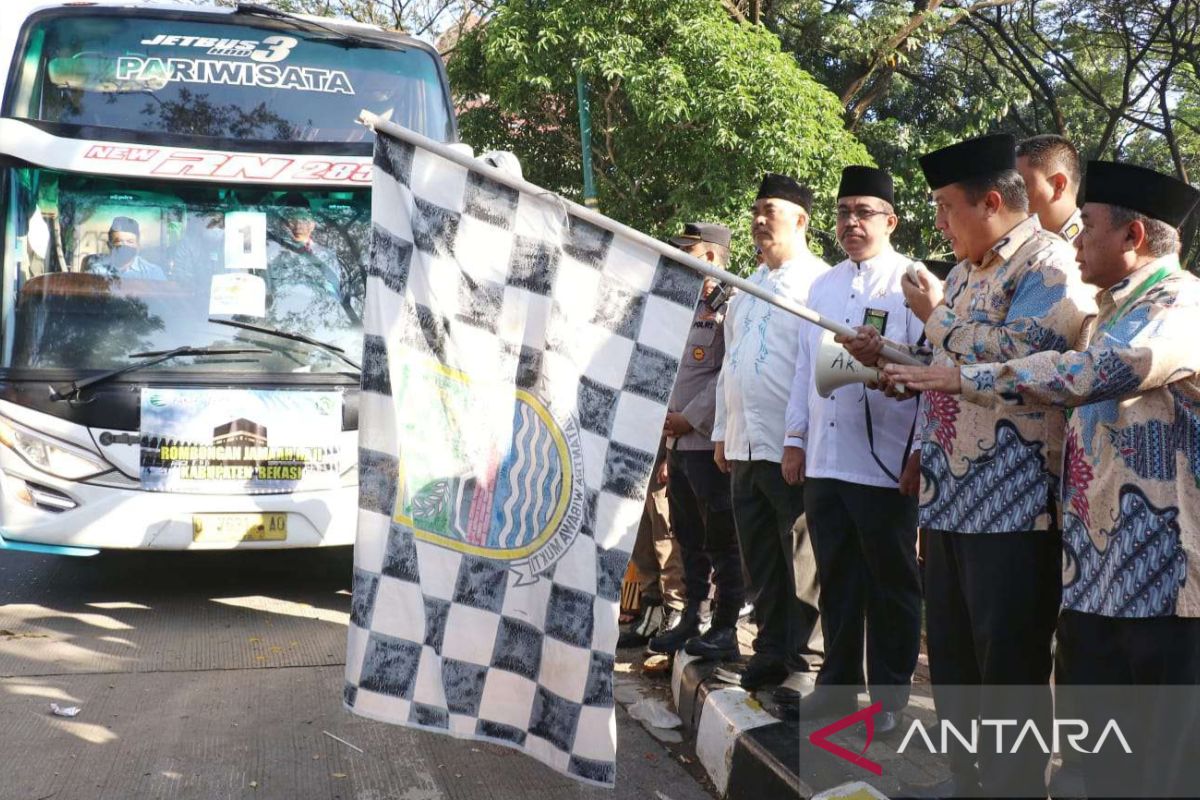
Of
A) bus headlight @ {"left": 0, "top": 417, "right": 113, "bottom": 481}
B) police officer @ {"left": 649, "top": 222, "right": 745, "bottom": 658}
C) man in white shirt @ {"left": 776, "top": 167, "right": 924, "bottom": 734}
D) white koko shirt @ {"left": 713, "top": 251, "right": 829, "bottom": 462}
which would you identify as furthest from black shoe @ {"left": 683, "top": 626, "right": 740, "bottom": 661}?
bus headlight @ {"left": 0, "top": 417, "right": 113, "bottom": 481}

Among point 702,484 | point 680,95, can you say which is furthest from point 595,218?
point 680,95

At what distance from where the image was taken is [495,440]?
11.1 feet

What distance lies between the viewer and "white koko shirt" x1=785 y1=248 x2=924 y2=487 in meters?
4.15

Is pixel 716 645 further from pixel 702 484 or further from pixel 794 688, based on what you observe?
pixel 702 484

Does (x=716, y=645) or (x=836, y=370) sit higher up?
(x=836, y=370)

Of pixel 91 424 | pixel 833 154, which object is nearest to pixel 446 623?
pixel 91 424

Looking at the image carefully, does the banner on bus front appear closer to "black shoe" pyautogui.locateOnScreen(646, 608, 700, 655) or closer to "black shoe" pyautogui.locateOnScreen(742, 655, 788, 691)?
"black shoe" pyautogui.locateOnScreen(646, 608, 700, 655)

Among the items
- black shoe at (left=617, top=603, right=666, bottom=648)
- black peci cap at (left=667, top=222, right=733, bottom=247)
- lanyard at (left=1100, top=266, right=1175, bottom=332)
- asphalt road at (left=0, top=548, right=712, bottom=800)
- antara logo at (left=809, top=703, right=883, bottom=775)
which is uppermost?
black peci cap at (left=667, top=222, right=733, bottom=247)

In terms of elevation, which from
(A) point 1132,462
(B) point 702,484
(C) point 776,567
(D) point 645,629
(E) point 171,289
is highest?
(E) point 171,289

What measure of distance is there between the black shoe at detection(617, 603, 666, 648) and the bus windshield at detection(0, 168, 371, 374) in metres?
2.38

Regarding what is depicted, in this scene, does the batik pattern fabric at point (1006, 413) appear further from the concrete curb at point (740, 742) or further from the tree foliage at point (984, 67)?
the tree foliage at point (984, 67)

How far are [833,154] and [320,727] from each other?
10.7 m

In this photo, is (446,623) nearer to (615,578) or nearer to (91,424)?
(615,578)

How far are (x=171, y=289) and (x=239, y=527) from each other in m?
1.50
